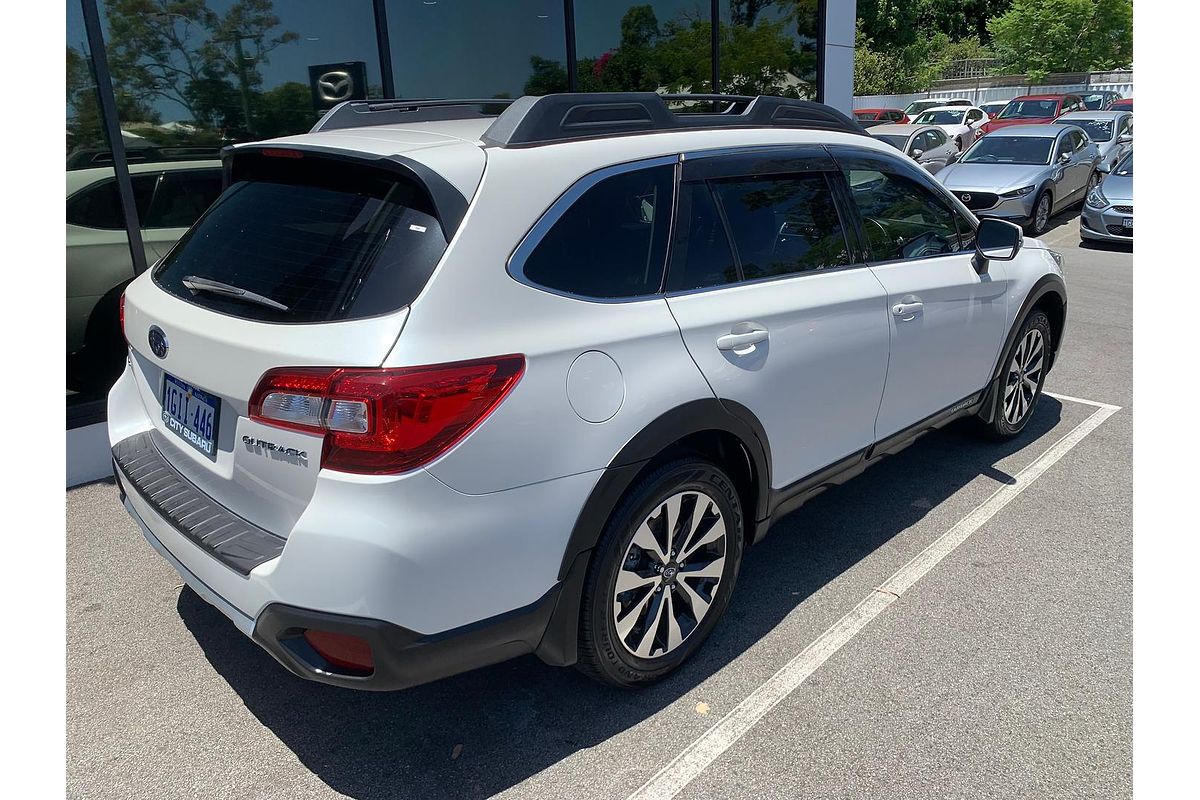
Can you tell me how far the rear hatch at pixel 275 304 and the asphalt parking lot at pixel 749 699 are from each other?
818 millimetres

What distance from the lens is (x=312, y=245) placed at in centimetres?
250

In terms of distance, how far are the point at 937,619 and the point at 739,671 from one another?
86 centimetres

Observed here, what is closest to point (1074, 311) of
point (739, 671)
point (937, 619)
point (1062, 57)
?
point (937, 619)

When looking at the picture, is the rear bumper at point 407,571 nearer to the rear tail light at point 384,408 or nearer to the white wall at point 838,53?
the rear tail light at point 384,408

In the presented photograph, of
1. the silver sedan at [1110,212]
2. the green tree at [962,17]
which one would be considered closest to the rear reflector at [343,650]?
the silver sedan at [1110,212]

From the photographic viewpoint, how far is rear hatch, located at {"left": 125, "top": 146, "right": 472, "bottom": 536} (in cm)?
227

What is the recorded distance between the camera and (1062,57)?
46.2 metres

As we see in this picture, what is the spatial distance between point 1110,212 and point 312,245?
1259 cm

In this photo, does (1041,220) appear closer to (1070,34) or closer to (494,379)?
(494,379)

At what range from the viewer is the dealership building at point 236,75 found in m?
5.24

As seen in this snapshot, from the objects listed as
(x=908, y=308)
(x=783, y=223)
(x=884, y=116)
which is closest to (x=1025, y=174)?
(x=908, y=308)

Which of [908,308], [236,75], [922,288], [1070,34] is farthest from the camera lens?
[1070,34]

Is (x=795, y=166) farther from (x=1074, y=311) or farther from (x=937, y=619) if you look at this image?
(x=1074, y=311)

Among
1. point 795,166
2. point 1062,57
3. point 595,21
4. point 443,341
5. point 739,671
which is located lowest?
point 739,671
